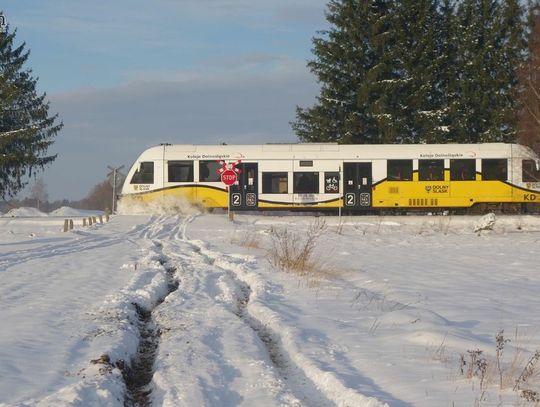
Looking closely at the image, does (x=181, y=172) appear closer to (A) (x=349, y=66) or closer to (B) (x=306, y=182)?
(B) (x=306, y=182)

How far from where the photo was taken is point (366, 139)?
1693 inches

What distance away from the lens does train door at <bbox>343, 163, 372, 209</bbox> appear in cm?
3231

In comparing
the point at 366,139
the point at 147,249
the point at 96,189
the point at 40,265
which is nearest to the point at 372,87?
the point at 366,139

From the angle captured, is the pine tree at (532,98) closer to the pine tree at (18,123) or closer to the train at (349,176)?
the train at (349,176)

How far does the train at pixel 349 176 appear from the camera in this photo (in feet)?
105

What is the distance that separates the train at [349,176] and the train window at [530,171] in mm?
47

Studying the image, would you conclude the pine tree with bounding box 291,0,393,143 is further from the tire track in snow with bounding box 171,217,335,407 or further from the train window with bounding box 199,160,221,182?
the tire track in snow with bounding box 171,217,335,407

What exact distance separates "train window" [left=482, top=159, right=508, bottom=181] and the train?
0.05 meters

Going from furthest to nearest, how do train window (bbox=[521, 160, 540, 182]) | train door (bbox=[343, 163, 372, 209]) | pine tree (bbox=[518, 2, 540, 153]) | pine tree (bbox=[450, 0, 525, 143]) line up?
pine tree (bbox=[450, 0, 525, 143]) < train door (bbox=[343, 163, 372, 209]) < train window (bbox=[521, 160, 540, 182]) < pine tree (bbox=[518, 2, 540, 153])

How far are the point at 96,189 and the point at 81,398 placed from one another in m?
151

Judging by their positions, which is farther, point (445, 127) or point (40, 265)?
point (445, 127)

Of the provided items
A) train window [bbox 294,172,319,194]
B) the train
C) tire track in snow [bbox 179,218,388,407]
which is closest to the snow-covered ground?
tire track in snow [bbox 179,218,388,407]

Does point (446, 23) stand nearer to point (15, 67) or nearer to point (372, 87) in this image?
point (372, 87)

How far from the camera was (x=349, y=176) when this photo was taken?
3250 centimetres
